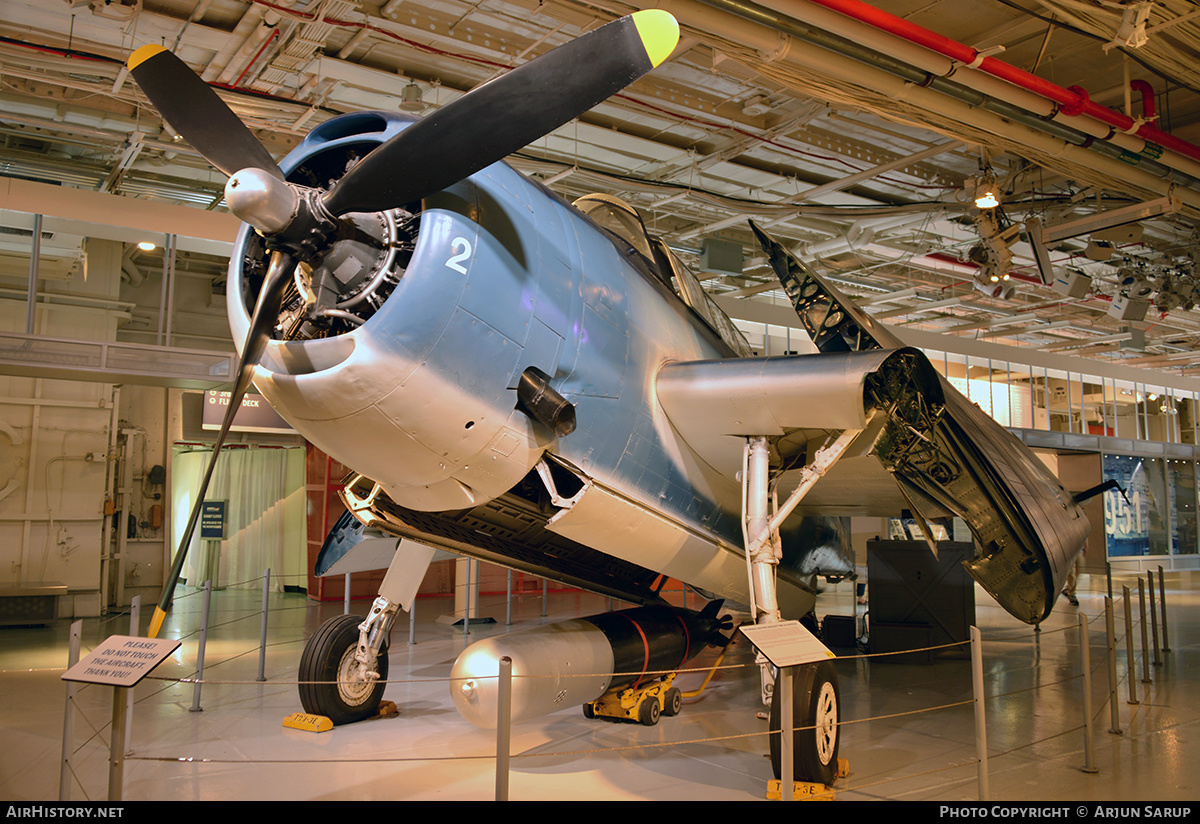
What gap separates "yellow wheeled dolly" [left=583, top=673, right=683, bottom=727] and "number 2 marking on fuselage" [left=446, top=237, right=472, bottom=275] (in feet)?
13.5

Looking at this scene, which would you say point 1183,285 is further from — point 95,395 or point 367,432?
point 95,395

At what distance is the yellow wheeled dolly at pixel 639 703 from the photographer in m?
6.70

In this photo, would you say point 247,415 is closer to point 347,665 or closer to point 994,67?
point 347,665

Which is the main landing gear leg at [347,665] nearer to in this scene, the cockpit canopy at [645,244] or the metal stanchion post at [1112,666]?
the cockpit canopy at [645,244]

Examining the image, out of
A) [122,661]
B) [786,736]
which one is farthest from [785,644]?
[122,661]

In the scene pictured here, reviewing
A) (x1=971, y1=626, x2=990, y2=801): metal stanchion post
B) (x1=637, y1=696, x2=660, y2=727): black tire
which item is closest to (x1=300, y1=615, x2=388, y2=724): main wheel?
(x1=637, y1=696, x2=660, y2=727): black tire

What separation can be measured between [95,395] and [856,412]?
13.2 meters

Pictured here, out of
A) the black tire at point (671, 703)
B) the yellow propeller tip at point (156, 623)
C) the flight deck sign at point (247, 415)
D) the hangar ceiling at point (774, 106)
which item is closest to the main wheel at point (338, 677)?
the black tire at point (671, 703)

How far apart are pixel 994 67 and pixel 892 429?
3.48 m

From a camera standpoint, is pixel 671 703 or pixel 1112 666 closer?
pixel 1112 666

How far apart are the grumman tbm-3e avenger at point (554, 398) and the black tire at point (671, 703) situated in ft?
0.11

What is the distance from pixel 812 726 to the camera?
4926 mm

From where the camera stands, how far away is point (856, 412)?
5.07 meters

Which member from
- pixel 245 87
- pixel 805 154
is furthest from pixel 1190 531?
pixel 245 87
